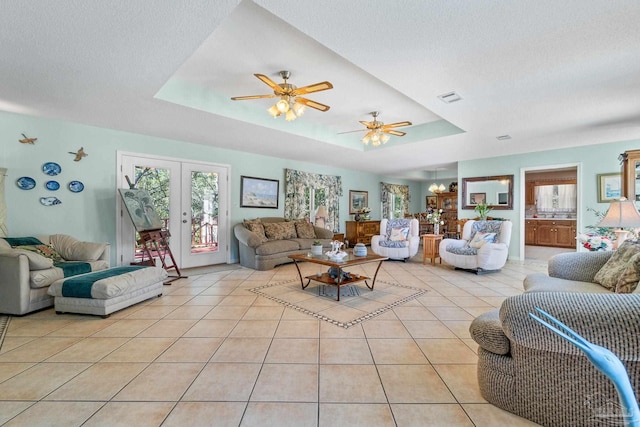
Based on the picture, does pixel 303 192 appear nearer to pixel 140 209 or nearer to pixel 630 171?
pixel 140 209

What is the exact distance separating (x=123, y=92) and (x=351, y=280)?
3330 millimetres

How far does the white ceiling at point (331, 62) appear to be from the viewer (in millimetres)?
1892

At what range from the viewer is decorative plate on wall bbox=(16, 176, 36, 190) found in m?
3.74

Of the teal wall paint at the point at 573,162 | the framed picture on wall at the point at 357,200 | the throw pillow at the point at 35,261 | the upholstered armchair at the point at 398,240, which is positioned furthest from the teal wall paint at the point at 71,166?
the teal wall paint at the point at 573,162

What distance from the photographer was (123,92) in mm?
3086

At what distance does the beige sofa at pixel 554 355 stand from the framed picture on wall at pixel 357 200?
6.90 m

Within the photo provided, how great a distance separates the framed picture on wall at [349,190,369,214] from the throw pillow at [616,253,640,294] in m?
6.76

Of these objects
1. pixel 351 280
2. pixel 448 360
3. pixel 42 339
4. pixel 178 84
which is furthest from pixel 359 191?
pixel 42 339

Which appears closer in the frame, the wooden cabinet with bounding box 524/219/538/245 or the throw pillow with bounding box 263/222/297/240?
the throw pillow with bounding box 263/222/297/240

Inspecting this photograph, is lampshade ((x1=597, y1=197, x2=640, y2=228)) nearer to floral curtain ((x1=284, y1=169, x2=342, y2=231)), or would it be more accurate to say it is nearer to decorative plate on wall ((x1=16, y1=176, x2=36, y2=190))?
floral curtain ((x1=284, y1=169, x2=342, y2=231))

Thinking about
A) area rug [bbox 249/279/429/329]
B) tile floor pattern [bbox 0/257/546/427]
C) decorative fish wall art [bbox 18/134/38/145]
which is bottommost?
tile floor pattern [bbox 0/257/546/427]

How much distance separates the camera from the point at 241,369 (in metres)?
1.99

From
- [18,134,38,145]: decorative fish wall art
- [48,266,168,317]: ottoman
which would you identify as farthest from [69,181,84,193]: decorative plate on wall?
[48,266,168,317]: ottoman

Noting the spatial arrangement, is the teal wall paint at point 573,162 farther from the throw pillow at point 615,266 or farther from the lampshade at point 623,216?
the throw pillow at point 615,266
